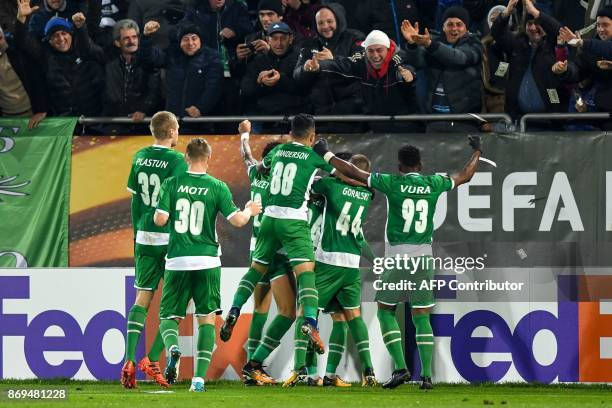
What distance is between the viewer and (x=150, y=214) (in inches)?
521

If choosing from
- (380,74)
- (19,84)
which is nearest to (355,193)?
(380,74)

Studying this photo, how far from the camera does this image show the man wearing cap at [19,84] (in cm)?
1564

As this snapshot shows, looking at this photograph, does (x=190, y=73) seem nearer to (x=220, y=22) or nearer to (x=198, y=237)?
(x=220, y=22)

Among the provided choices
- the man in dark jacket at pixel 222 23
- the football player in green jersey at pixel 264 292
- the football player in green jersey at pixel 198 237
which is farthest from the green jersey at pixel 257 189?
the man in dark jacket at pixel 222 23

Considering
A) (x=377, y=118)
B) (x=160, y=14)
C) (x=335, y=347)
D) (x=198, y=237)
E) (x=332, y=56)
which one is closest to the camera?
(x=198, y=237)

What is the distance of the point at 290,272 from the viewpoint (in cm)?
1366

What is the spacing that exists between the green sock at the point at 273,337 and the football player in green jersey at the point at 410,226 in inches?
36.6

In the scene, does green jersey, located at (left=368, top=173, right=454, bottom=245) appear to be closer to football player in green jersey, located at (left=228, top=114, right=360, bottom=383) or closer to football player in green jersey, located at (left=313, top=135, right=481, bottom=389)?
football player in green jersey, located at (left=313, top=135, right=481, bottom=389)

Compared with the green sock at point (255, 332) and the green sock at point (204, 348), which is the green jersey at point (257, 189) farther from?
the green sock at point (204, 348)

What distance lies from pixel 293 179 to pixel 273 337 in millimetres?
1548

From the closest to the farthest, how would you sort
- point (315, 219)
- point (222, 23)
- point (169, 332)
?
point (169, 332) → point (315, 219) → point (222, 23)

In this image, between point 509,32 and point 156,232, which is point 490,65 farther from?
point 156,232

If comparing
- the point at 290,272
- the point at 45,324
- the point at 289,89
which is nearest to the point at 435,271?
the point at 290,272

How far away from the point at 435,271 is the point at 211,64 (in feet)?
11.4
